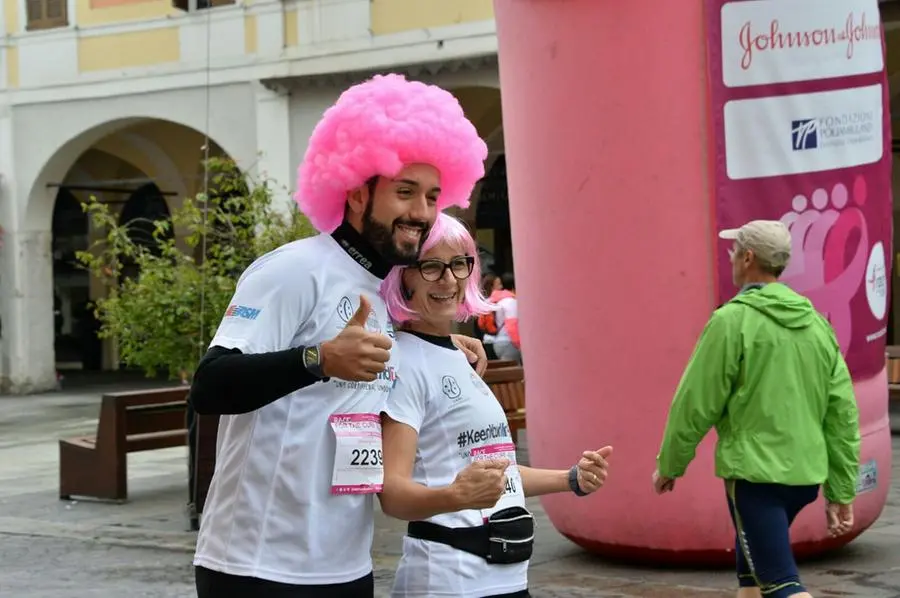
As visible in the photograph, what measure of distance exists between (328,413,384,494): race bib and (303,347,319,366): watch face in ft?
0.78

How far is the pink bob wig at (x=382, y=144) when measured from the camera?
3.17 m

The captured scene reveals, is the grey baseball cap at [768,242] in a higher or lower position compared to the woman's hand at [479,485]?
higher

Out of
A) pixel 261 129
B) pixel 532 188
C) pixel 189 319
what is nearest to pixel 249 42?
pixel 261 129

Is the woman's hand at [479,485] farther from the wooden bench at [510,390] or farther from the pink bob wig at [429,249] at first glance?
the wooden bench at [510,390]

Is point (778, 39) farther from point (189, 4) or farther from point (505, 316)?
point (189, 4)

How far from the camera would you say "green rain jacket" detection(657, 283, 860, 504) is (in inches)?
205

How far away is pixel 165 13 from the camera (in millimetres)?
22062

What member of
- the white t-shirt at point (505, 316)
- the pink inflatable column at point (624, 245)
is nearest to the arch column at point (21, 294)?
the white t-shirt at point (505, 316)

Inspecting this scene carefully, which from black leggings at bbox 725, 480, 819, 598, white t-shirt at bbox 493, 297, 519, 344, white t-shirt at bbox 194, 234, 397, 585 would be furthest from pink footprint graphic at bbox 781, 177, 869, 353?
white t-shirt at bbox 493, 297, 519, 344

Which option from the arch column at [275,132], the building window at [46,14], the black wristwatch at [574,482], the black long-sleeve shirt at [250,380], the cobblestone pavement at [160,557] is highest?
the building window at [46,14]

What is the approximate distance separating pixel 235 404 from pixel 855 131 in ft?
16.2

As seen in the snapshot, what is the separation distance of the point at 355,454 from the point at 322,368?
0.30 metres

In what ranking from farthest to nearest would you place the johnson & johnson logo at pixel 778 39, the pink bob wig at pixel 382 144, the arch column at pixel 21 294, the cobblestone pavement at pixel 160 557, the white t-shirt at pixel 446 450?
the arch column at pixel 21 294 < the cobblestone pavement at pixel 160 557 < the johnson & johnson logo at pixel 778 39 < the white t-shirt at pixel 446 450 < the pink bob wig at pixel 382 144

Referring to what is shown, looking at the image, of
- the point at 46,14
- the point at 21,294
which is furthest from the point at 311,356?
the point at 21,294
